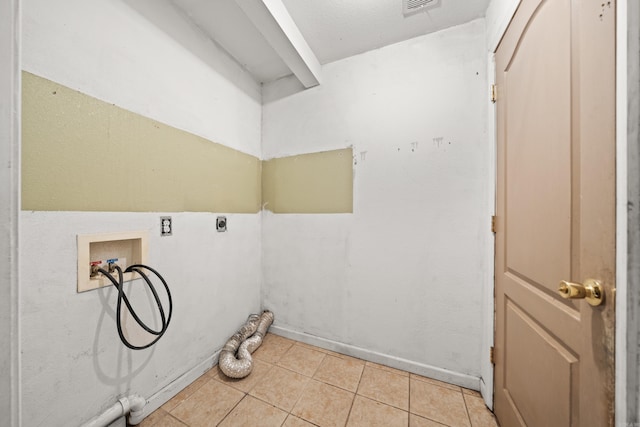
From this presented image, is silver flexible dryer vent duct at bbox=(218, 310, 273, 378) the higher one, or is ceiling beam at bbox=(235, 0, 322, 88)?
ceiling beam at bbox=(235, 0, 322, 88)

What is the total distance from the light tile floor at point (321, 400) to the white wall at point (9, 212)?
35.4 inches

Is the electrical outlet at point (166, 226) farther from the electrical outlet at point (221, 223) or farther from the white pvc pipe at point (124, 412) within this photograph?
the white pvc pipe at point (124, 412)

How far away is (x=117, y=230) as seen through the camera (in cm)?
113

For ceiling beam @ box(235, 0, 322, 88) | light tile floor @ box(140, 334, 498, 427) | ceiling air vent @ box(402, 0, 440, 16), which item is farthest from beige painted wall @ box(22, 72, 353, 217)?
light tile floor @ box(140, 334, 498, 427)

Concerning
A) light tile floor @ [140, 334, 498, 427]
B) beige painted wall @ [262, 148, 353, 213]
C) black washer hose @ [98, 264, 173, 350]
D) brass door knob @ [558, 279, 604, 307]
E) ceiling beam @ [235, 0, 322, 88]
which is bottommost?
light tile floor @ [140, 334, 498, 427]

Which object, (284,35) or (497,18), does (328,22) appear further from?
(497,18)

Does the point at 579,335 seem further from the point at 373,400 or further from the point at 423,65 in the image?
the point at 423,65

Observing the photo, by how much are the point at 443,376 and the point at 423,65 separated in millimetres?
2242

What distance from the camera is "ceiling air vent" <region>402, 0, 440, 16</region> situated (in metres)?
1.37

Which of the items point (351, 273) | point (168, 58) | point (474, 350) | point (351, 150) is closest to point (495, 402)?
point (474, 350)

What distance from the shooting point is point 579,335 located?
67cm

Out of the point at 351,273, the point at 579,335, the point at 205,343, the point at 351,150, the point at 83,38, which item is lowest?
the point at 205,343

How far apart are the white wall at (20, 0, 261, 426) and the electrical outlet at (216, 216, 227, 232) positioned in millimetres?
43

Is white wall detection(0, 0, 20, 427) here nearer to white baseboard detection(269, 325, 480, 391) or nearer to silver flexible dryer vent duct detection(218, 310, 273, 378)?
silver flexible dryer vent duct detection(218, 310, 273, 378)
